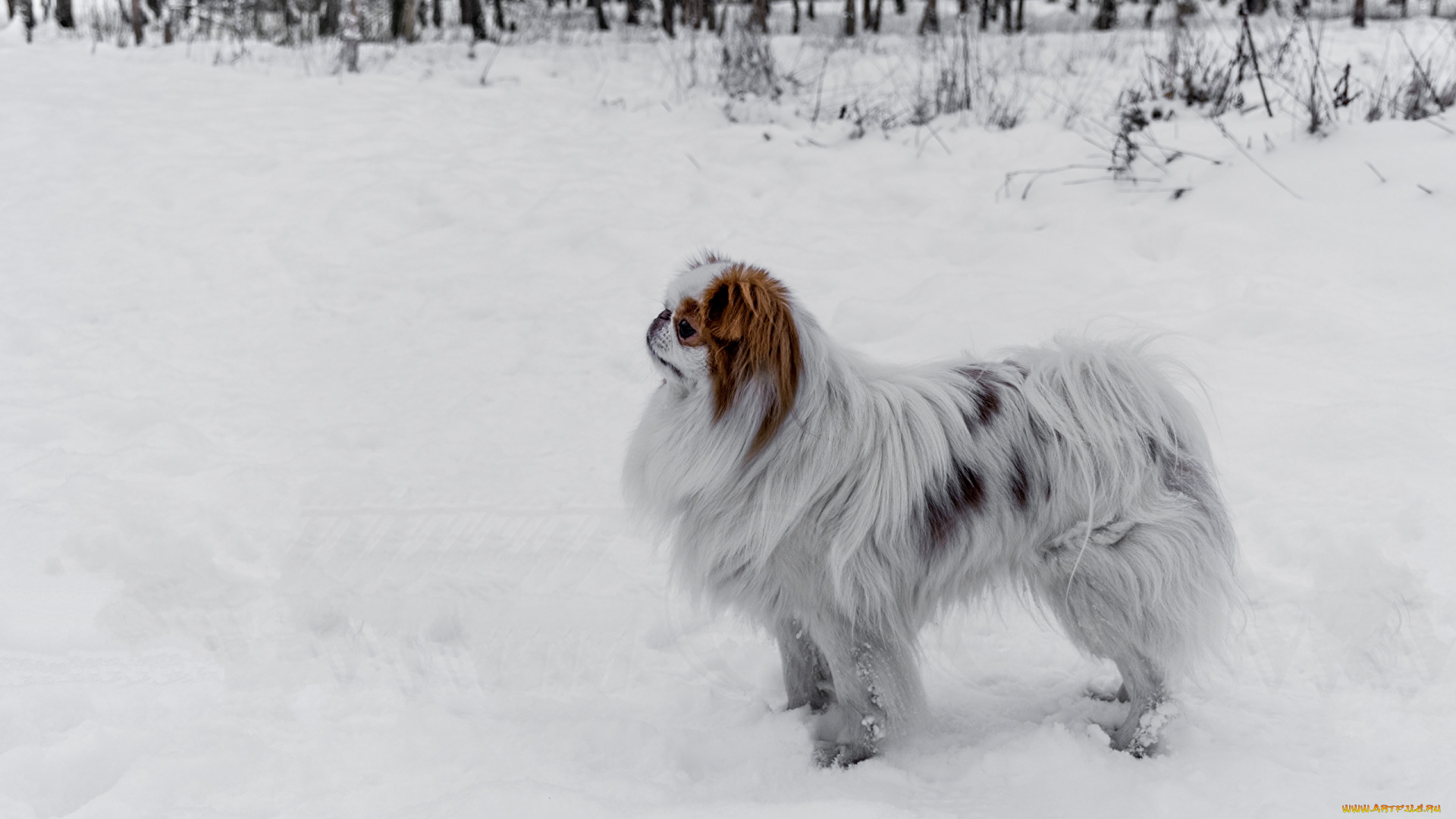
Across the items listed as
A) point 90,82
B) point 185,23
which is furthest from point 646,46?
point 185,23

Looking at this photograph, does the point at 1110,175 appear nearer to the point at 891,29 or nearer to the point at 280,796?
the point at 280,796

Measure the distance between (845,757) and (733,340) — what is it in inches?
50.6

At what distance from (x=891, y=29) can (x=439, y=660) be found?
21119 millimetres

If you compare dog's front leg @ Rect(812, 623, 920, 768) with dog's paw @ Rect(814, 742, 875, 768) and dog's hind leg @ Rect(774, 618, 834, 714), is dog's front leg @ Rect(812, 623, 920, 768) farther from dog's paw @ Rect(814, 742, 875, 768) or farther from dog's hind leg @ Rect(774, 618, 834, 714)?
dog's hind leg @ Rect(774, 618, 834, 714)

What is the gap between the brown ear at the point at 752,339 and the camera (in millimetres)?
2576

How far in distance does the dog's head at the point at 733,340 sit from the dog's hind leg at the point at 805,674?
0.72 m

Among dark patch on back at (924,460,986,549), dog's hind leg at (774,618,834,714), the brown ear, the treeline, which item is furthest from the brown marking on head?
the treeline

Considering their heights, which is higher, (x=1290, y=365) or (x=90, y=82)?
(x=90, y=82)

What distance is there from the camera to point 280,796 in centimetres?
262

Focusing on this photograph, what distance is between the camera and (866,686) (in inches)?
112

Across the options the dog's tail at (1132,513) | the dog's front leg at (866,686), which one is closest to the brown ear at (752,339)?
the dog's front leg at (866,686)

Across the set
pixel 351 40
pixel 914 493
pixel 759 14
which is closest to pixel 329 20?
pixel 759 14

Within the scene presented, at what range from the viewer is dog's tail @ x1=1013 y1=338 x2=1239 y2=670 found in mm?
2678

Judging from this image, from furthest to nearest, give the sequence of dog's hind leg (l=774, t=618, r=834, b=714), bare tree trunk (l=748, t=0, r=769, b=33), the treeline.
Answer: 1. bare tree trunk (l=748, t=0, r=769, b=33)
2. the treeline
3. dog's hind leg (l=774, t=618, r=834, b=714)
